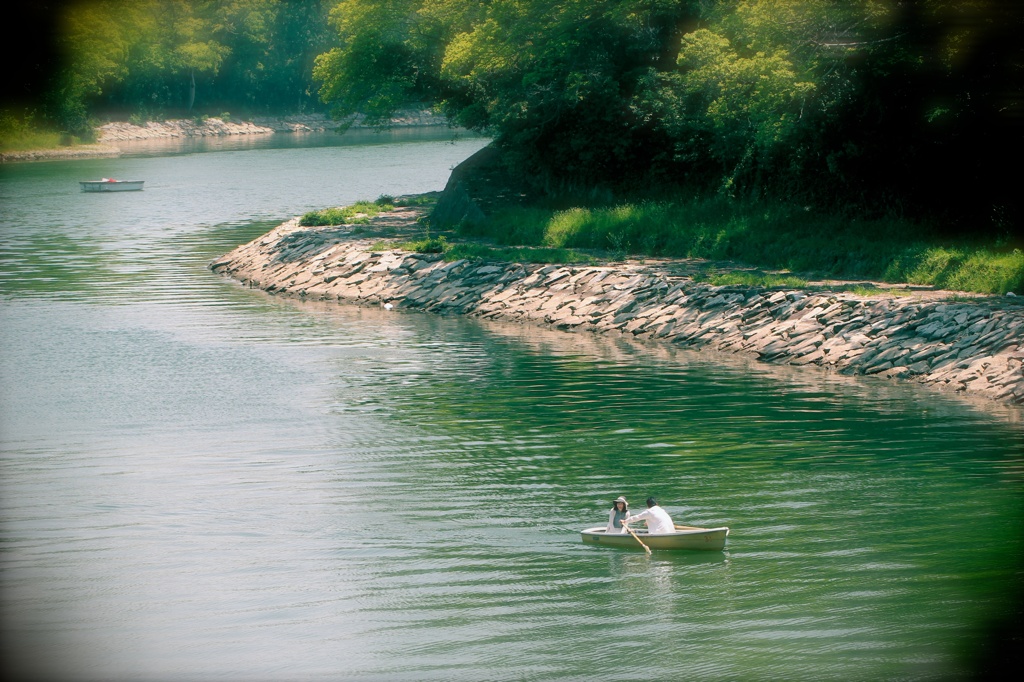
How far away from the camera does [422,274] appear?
44.5 metres

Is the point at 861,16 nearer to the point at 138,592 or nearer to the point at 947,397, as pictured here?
the point at 947,397

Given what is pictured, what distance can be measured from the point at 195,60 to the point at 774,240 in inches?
4231

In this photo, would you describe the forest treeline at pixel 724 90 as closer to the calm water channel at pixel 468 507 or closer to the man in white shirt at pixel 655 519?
the calm water channel at pixel 468 507

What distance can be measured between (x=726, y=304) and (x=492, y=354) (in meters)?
6.69

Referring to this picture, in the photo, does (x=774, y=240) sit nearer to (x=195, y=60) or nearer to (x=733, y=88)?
(x=733, y=88)

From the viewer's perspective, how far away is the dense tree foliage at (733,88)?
117ft

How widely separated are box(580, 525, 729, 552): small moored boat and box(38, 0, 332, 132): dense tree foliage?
255 ft

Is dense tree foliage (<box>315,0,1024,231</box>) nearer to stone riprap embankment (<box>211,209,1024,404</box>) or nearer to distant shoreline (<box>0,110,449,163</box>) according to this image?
stone riprap embankment (<box>211,209,1024,404</box>)

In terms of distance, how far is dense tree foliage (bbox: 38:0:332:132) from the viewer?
105 meters

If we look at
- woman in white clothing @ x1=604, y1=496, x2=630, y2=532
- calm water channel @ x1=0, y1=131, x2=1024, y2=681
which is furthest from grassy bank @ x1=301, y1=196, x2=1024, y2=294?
woman in white clothing @ x1=604, y1=496, x2=630, y2=532

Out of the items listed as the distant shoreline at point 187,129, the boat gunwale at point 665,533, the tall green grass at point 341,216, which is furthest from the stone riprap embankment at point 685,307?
the distant shoreline at point 187,129

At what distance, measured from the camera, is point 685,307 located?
36969 millimetres

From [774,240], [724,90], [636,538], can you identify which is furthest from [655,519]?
[724,90]

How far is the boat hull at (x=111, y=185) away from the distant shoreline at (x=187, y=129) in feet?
96.8
